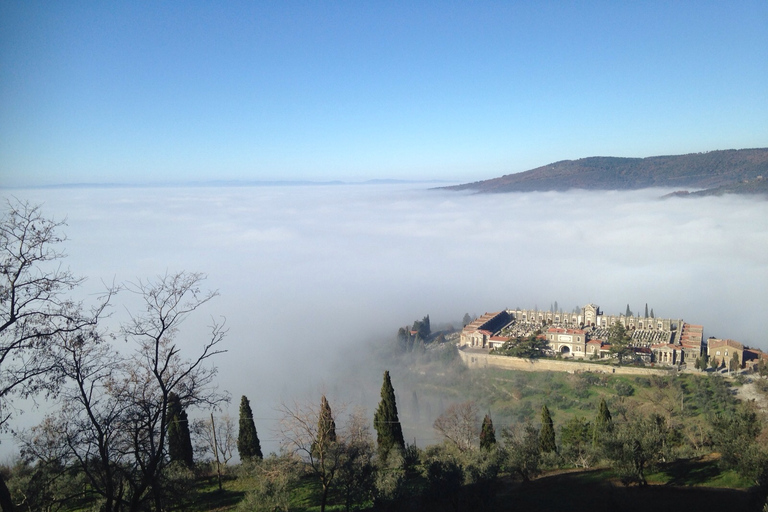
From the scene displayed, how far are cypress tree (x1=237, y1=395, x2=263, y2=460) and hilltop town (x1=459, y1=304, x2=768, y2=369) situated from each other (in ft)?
81.9

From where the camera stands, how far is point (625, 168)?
132 m

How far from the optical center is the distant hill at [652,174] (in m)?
95.4

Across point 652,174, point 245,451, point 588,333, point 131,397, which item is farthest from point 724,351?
point 652,174

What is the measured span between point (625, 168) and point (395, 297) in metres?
89.3

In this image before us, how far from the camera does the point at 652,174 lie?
126500 mm

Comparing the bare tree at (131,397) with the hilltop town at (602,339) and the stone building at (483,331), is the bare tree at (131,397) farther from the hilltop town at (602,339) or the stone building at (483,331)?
the stone building at (483,331)

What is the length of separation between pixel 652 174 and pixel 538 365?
4458 inches

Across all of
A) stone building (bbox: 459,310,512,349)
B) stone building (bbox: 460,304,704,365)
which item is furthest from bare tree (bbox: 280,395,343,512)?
stone building (bbox: 459,310,512,349)

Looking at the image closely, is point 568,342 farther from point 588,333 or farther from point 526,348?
point 588,333

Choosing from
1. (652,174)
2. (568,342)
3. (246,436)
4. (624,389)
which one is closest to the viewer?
(246,436)

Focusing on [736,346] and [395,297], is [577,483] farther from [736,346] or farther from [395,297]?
[395,297]

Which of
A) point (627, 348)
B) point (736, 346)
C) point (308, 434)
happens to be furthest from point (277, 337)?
point (308, 434)

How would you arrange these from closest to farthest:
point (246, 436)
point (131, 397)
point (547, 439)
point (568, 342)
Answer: point (131, 397) < point (246, 436) < point (547, 439) < point (568, 342)

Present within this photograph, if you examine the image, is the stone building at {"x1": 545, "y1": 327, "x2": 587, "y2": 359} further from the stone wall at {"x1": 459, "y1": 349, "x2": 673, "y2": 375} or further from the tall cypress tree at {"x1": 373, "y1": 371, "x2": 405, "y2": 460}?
the tall cypress tree at {"x1": 373, "y1": 371, "x2": 405, "y2": 460}
